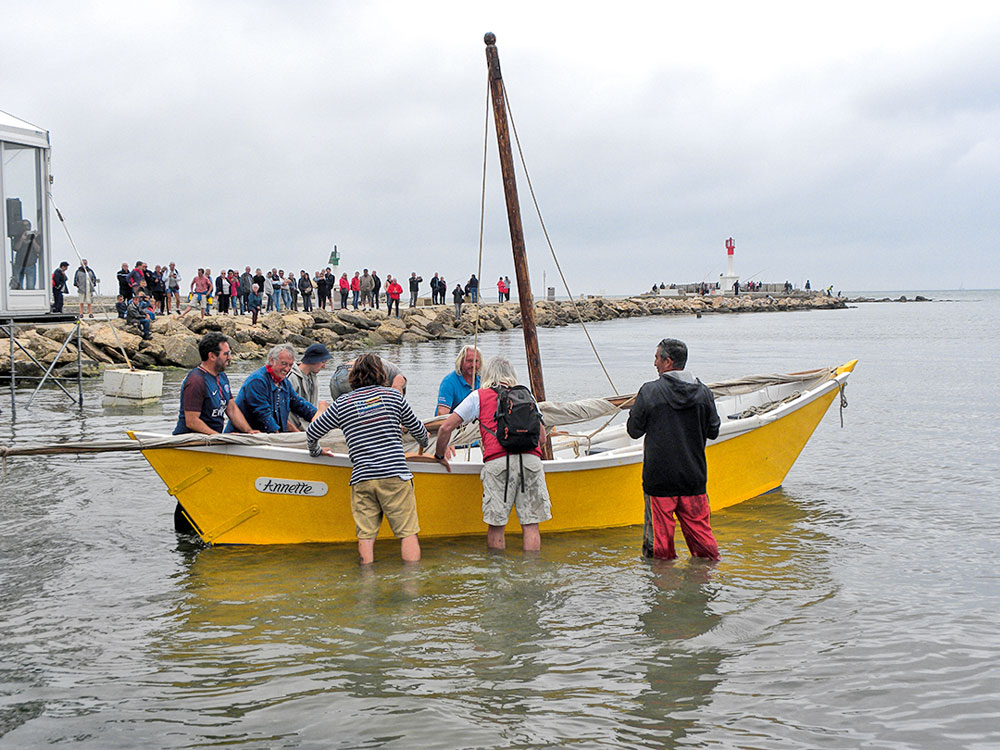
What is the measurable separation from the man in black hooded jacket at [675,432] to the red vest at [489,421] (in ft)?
3.27

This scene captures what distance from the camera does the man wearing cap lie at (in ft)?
27.0

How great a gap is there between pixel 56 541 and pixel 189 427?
216cm

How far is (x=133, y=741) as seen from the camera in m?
4.52

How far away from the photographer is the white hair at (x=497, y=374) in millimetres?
7480

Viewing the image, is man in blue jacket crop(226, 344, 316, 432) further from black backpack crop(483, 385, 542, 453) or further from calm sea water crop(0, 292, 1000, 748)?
black backpack crop(483, 385, 542, 453)

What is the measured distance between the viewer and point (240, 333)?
104ft

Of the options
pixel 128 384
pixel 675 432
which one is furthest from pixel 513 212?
pixel 128 384

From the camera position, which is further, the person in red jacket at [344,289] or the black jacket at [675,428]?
the person in red jacket at [344,289]

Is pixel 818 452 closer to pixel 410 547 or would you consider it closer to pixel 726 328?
A: pixel 410 547

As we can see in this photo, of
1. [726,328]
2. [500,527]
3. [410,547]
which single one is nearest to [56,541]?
[410,547]

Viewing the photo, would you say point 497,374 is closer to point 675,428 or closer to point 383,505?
point 383,505

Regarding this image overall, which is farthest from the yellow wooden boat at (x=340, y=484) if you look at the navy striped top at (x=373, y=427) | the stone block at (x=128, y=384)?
the stone block at (x=128, y=384)

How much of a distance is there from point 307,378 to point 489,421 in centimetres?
216

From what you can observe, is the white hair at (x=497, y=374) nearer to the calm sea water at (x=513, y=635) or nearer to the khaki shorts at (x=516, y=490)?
the khaki shorts at (x=516, y=490)
